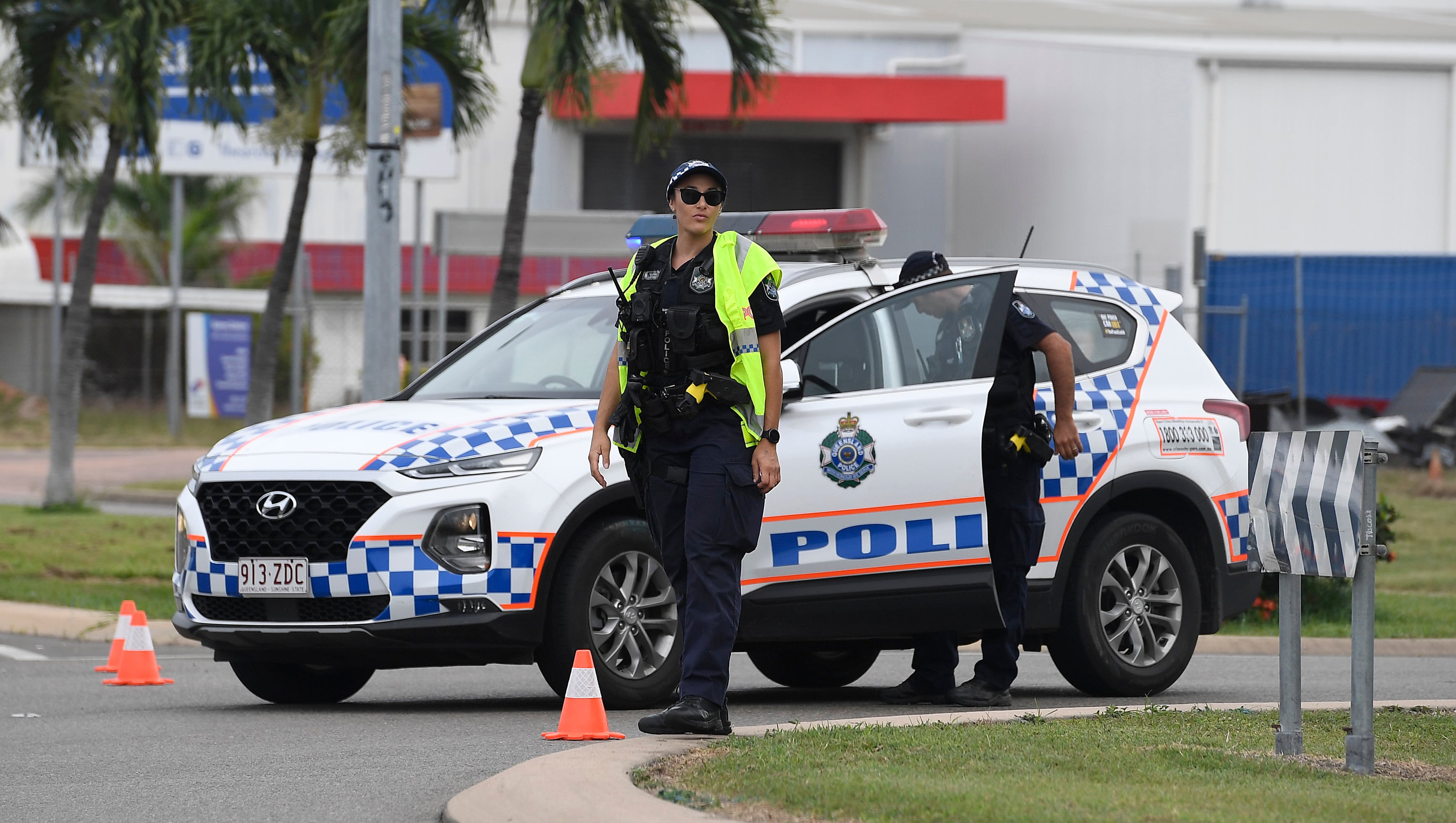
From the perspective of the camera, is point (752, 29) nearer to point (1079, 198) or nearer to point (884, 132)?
point (1079, 198)

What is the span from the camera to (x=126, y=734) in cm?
730

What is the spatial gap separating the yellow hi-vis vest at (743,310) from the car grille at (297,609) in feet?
6.18

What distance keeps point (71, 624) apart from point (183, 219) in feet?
109

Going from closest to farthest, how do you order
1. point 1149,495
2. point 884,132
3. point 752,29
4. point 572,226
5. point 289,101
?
point 1149,495
point 752,29
point 289,101
point 572,226
point 884,132

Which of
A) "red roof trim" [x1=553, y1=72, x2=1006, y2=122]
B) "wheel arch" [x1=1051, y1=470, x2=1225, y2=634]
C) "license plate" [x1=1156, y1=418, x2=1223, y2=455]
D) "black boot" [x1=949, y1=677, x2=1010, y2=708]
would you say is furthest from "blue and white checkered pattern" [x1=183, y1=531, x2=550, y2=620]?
"red roof trim" [x1=553, y1=72, x2=1006, y2=122]

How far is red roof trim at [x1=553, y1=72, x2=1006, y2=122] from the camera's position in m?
36.0

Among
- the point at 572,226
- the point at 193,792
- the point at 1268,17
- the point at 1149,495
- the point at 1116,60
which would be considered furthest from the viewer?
the point at 1268,17

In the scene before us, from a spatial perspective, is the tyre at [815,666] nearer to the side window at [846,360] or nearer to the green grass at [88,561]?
the side window at [846,360]

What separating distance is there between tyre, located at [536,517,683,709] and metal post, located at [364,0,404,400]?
5317 millimetres

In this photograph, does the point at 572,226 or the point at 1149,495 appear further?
the point at 572,226

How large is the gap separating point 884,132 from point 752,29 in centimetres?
2292

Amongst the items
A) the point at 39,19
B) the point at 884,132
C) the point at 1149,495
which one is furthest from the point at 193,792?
the point at 884,132

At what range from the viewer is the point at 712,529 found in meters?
6.21

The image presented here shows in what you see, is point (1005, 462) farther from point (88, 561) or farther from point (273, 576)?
point (88, 561)
